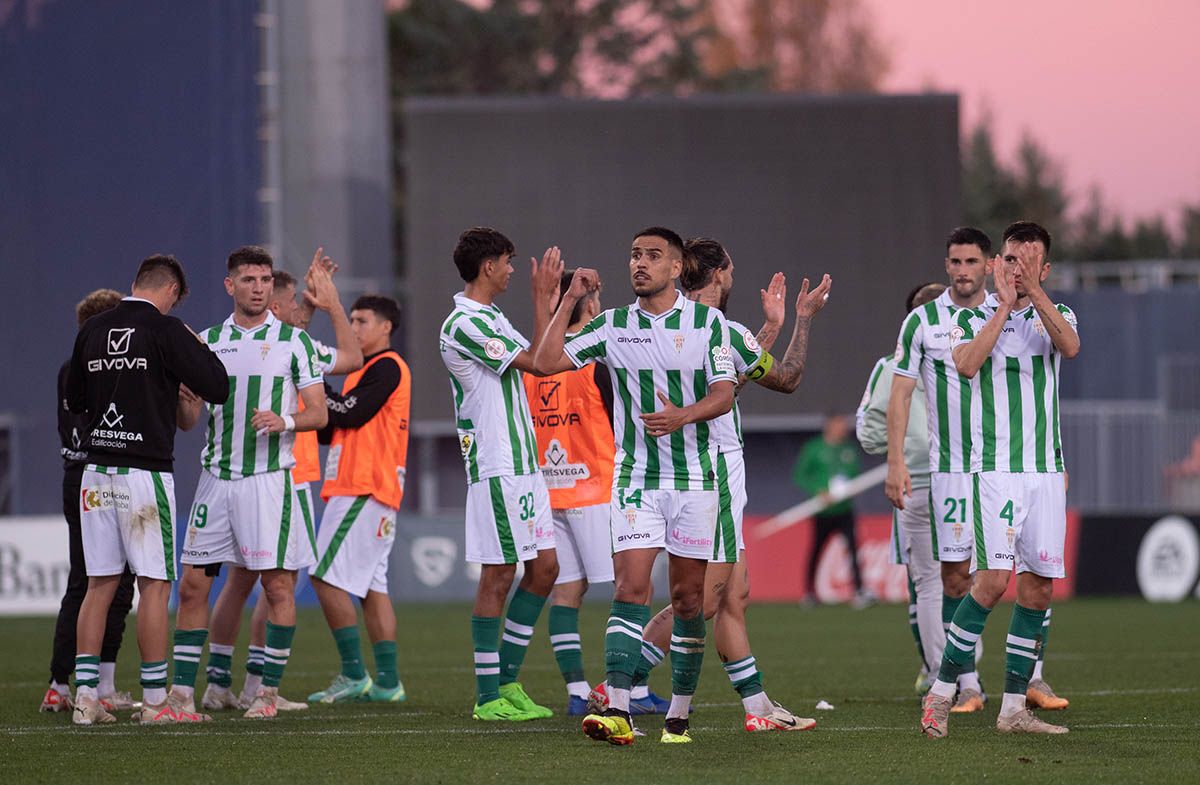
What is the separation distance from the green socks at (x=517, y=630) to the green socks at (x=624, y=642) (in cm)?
158

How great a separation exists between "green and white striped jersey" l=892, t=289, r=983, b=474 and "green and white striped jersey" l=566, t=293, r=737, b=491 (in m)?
1.37

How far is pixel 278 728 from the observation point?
863cm

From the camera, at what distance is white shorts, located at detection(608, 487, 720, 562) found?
25.2ft

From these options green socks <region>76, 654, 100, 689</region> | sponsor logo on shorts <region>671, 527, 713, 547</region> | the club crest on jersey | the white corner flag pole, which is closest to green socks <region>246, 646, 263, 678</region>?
green socks <region>76, 654, 100, 689</region>

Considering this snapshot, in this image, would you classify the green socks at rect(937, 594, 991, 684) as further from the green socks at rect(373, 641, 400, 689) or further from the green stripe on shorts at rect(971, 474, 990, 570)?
the green socks at rect(373, 641, 400, 689)

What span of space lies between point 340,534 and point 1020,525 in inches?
164

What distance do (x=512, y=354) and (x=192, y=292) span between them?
15.2 meters

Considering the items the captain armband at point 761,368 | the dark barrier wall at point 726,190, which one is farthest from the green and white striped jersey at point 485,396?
the dark barrier wall at point 726,190

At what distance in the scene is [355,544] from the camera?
10.2 m

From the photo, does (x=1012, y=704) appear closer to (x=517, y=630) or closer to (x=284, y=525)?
(x=517, y=630)

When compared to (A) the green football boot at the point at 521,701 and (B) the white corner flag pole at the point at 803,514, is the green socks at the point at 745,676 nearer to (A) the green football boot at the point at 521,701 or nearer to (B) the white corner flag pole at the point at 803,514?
(A) the green football boot at the point at 521,701

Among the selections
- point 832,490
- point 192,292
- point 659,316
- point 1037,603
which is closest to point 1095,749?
point 1037,603

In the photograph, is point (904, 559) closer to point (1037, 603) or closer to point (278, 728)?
point (1037, 603)

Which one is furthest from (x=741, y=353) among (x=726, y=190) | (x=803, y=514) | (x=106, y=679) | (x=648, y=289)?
(x=726, y=190)
